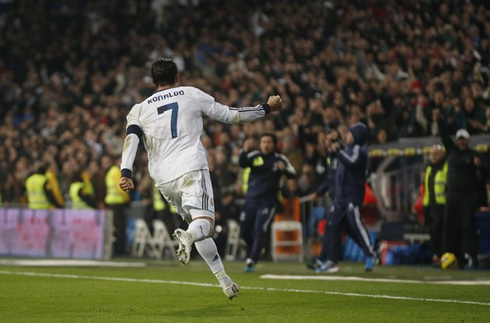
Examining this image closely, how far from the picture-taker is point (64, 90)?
32938 mm

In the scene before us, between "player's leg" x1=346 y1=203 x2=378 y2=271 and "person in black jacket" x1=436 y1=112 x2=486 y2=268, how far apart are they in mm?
2072

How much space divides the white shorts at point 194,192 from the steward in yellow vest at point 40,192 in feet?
50.2

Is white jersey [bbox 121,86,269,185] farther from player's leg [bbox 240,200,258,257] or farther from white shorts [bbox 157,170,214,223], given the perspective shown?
player's leg [bbox 240,200,258,257]

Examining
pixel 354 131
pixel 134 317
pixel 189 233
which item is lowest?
pixel 134 317

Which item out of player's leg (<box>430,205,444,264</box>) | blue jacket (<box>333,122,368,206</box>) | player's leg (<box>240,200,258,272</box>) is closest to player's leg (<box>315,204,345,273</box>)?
blue jacket (<box>333,122,368,206</box>)

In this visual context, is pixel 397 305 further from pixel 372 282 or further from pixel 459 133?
pixel 459 133

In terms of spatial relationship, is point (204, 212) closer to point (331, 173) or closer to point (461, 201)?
point (331, 173)

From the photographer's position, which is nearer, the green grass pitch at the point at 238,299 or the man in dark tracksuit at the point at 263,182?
the green grass pitch at the point at 238,299

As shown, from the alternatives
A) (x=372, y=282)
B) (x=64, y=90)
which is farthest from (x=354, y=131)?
(x=64, y=90)

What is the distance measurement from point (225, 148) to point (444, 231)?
7.34 meters

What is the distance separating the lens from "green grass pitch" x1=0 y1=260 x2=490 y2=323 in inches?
341

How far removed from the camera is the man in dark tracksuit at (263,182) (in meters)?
17.1

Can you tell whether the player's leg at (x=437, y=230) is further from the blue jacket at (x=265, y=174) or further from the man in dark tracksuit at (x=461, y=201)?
the blue jacket at (x=265, y=174)

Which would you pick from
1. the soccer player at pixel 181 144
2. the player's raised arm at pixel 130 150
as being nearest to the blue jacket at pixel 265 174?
the soccer player at pixel 181 144
